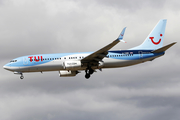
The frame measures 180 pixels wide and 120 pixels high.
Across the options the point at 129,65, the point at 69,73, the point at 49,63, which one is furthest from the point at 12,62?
the point at 129,65

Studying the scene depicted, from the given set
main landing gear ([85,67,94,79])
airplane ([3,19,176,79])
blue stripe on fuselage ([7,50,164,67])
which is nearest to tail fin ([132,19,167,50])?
airplane ([3,19,176,79])

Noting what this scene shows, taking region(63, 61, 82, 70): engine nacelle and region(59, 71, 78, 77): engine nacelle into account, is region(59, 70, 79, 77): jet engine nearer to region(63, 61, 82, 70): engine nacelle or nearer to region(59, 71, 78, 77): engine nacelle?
region(59, 71, 78, 77): engine nacelle

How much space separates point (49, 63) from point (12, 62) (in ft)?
22.5

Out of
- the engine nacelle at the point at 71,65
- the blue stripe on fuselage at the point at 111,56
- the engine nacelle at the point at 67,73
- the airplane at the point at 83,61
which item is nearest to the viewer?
the engine nacelle at the point at 71,65

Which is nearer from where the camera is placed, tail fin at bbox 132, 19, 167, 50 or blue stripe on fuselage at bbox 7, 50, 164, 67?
blue stripe on fuselage at bbox 7, 50, 164, 67

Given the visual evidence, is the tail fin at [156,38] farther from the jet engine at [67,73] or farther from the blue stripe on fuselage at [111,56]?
the jet engine at [67,73]

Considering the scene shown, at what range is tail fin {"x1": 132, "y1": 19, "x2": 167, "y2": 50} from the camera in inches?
2451

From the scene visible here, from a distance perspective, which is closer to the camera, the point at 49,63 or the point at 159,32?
the point at 49,63

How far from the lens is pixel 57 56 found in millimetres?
58406

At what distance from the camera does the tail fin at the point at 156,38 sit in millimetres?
62266

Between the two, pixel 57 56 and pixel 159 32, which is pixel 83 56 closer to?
pixel 57 56

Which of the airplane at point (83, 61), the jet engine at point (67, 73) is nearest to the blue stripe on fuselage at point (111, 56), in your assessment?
the airplane at point (83, 61)

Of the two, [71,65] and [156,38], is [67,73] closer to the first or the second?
[71,65]

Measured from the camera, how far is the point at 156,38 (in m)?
64.1
